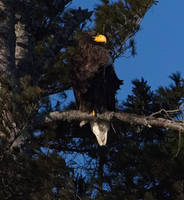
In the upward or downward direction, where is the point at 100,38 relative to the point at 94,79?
upward

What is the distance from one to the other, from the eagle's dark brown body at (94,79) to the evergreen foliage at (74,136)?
1.05ft

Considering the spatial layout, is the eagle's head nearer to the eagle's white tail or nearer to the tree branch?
the eagle's white tail

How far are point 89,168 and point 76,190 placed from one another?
1.89 feet

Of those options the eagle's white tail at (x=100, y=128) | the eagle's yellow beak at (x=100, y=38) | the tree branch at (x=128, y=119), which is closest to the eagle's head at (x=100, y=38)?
the eagle's yellow beak at (x=100, y=38)

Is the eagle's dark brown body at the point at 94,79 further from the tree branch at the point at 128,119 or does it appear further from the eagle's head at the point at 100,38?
the tree branch at the point at 128,119

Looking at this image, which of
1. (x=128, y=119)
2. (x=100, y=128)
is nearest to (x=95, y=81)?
(x=100, y=128)

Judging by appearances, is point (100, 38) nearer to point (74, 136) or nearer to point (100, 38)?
point (100, 38)

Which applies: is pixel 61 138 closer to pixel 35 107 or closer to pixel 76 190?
pixel 76 190

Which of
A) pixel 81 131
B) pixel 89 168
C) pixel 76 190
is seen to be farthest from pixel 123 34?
pixel 76 190

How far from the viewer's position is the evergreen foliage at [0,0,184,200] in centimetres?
382

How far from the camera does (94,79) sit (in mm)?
5109

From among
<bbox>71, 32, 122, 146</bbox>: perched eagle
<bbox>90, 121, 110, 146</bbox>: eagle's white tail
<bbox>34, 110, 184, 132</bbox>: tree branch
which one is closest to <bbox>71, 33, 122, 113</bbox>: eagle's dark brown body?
<bbox>71, 32, 122, 146</bbox>: perched eagle

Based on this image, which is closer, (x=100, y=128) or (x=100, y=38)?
(x=100, y=128)

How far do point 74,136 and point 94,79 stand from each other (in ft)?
4.10
